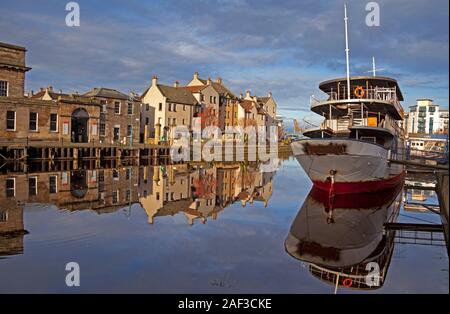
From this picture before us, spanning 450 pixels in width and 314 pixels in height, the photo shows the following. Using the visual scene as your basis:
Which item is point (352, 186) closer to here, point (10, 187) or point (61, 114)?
point (10, 187)

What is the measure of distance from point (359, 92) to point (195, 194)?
1165 centimetres

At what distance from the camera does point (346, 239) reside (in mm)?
13555

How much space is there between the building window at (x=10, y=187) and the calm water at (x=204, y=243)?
0.21ft

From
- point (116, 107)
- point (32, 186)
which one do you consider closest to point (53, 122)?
point (116, 107)

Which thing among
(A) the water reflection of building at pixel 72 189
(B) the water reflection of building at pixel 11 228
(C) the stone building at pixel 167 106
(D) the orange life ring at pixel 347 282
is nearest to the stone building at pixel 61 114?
(C) the stone building at pixel 167 106

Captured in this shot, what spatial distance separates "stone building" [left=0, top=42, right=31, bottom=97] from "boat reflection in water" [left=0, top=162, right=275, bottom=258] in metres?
11.1

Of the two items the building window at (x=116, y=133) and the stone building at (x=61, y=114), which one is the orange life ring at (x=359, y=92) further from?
the building window at (x=116, y=133)

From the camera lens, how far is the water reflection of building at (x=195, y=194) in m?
18.5

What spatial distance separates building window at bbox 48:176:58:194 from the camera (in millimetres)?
22878

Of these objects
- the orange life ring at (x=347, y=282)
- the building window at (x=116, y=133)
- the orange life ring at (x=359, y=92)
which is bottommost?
the orange life ring at (x=347, y=282)

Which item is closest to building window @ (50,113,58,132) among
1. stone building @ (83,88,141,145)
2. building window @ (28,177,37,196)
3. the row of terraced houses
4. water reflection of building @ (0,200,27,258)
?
the row of terraced houses
